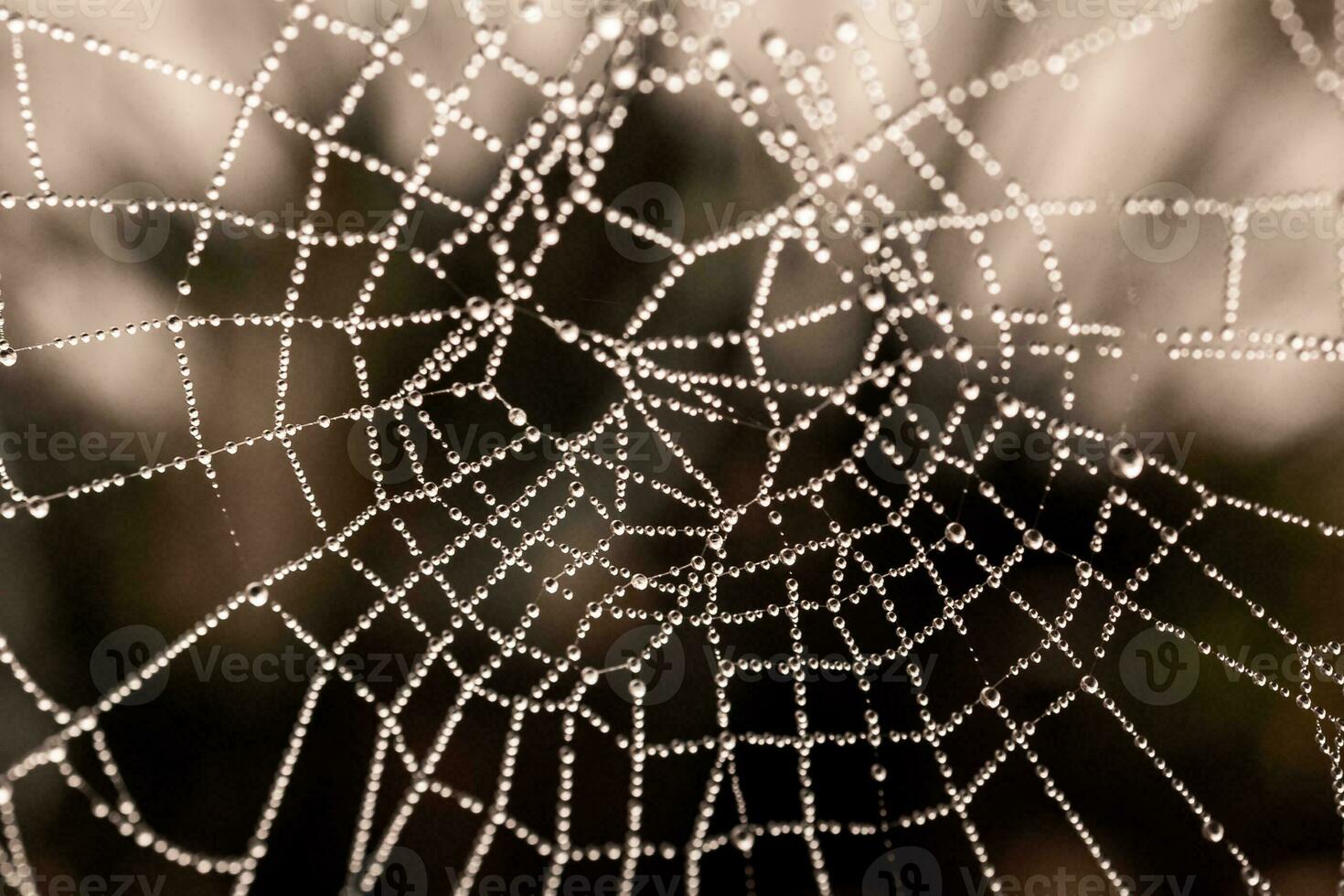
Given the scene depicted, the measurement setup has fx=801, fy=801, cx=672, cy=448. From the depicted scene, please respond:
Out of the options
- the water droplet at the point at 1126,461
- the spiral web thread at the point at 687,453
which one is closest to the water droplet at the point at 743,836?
the spiral web thread at the point at 687,453

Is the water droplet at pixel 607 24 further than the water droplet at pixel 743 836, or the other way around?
the water droplet at pixel 743 836

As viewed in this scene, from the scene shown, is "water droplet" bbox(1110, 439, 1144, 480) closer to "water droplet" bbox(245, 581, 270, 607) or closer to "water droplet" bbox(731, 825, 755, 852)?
"water droplet" bbox(731, 825, 755, 852)

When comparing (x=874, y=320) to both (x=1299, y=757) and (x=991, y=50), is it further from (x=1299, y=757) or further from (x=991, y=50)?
(x=1299, y=757)

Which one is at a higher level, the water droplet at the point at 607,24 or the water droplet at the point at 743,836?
the water droplet at the point at 607,24

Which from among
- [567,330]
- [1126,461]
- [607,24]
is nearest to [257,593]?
[567,330]

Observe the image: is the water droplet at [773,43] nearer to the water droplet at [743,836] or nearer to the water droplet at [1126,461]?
the water droplet at [1126,461]

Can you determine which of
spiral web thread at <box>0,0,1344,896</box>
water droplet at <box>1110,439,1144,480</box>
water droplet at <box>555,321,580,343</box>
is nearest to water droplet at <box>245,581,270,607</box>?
spiral web thread at <box>0,0,1344,896</box>

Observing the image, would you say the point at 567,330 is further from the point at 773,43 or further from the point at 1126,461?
the point at 1126,461

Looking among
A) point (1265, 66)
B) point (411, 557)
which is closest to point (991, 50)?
point (1265, 66)
